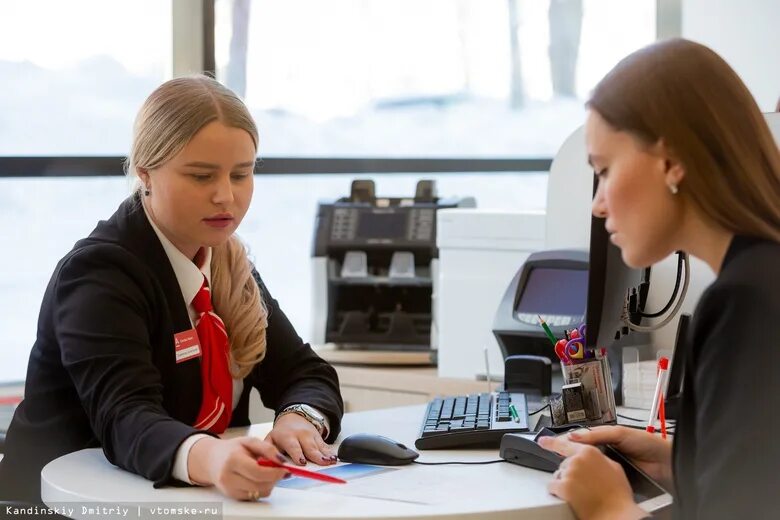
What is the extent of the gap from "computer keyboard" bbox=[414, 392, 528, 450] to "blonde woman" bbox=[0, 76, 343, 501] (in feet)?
0.53

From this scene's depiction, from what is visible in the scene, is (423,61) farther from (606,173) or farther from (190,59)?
(606,173)

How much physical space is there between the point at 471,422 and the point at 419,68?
2951mm

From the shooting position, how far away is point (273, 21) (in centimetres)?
404

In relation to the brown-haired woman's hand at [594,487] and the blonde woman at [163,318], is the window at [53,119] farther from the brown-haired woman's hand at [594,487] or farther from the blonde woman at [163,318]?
the brown-haired woman's hand at [594,487]

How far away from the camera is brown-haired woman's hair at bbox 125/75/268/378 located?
1.73 metres

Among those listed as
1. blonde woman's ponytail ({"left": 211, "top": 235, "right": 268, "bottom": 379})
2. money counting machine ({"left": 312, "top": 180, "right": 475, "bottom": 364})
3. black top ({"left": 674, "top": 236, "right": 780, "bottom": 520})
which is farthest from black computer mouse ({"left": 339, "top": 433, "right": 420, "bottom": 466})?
money counting machine ({"left": 312, "top": 180, "right": 475, "bottom": 364})

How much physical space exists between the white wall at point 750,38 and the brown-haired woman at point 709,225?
3110 millimetres

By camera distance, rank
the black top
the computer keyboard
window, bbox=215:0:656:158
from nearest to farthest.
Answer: the black top → the computer keyboard → window, bbox=215:0:656:158

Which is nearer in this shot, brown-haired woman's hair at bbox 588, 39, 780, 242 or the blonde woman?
brown-haired woman's hair at bbox 588, 39, 780, 242

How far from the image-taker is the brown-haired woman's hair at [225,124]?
5.67 ft

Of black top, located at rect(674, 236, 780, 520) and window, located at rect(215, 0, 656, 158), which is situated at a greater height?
window, located at rect(215, 0, 656, 158)

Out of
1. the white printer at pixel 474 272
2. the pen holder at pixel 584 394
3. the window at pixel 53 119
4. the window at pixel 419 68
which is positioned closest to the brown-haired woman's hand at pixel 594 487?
the pen holder at pixel 584 394

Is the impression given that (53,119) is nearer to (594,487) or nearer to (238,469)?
(238,469)

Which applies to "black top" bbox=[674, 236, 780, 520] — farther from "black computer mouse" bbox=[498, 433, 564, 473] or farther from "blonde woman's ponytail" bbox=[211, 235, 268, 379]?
"blonde woman's ponytail" bbox=[211, 235, 268, 379]
